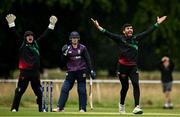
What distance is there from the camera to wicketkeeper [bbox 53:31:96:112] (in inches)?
824

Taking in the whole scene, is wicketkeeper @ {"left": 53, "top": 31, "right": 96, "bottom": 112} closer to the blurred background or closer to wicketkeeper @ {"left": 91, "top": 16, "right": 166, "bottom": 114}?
wicketkeeper @ {"left": 91, "top": 16, "right": 166, "bottom": 114}

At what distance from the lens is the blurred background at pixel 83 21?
41781 millimetres

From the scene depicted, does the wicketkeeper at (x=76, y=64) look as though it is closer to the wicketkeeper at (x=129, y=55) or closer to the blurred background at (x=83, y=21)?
the wicketkeeper at (x=129, y=55)

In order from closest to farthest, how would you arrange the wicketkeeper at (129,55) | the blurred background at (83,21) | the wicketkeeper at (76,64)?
the wicketkeeper at (129,55), the wicketkeeper at (76,64), the blurred background at (83,21)

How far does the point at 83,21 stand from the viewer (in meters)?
43.7

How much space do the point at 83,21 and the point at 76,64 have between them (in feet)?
74.5

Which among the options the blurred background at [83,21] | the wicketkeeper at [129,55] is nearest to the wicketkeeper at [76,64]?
the wicketkeeper at [129,55]

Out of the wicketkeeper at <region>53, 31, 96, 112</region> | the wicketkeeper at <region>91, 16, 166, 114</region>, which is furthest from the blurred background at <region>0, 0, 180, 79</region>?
the wicketkeeper at <region>91, 16, 166, 114</region>

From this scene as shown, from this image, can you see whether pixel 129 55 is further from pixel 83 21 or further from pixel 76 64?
pixel 83 21

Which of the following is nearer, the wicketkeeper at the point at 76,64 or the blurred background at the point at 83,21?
the wicketkeeper at the point at 76,64

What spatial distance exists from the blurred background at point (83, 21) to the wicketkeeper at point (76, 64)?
19.1 meters

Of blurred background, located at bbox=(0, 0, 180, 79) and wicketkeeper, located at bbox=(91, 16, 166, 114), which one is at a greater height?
blurred background, located at bbox=(0, 0, 180, 79)

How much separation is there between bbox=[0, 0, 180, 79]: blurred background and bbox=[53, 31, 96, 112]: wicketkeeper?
19107 mm

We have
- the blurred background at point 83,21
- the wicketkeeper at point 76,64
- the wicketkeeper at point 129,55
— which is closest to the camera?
the wicketkeeper at point 129,55
